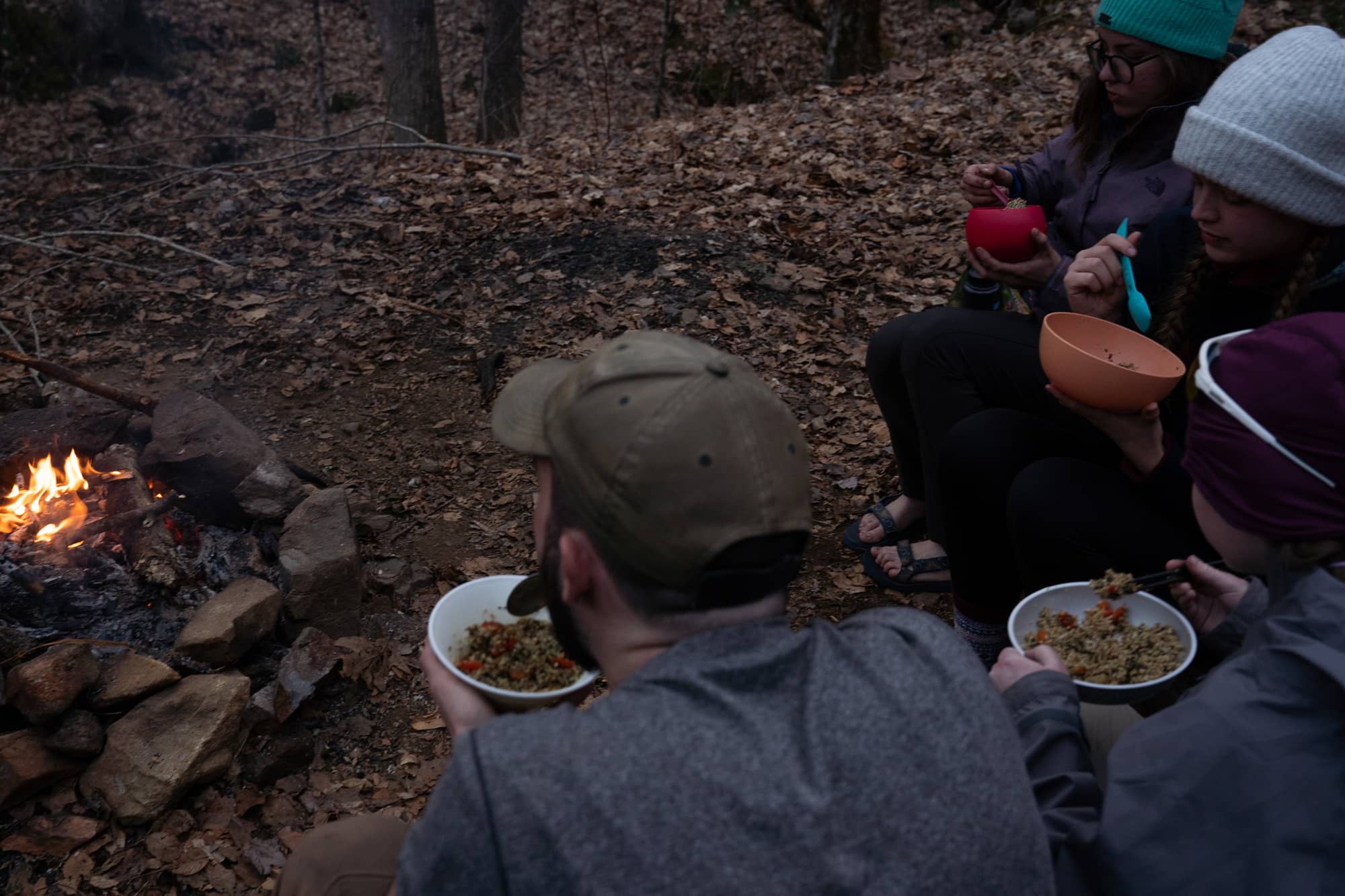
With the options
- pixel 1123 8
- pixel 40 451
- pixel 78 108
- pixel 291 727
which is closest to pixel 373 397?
pixel 40 451

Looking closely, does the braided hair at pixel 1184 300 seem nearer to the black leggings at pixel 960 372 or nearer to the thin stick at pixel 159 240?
the black leggings at pixel 960 372

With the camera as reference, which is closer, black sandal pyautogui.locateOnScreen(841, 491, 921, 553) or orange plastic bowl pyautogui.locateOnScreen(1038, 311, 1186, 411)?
orange plastic bowl pyautogui.locateOnScreen(1038, 311, 1186, 411)

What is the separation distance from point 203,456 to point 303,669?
3.36 feet

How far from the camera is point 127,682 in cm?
292

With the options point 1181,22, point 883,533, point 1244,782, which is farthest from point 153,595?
point 1181,22

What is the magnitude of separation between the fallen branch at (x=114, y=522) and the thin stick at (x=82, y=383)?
67 centimetres

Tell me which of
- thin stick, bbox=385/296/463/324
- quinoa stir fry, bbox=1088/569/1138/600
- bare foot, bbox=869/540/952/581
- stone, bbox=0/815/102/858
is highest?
quinoa stir fry, bbox=1088/569/1138/600

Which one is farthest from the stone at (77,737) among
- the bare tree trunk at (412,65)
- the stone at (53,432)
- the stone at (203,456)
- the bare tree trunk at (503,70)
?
the bare tree trunk at (503,70)

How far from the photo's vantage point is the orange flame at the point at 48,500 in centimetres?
333

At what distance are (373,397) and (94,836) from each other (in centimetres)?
257

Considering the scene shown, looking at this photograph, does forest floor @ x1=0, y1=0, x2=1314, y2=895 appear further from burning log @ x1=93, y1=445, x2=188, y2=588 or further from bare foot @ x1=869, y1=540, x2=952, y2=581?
burning log @ x1=93, y1=445, x2=188, y2=588

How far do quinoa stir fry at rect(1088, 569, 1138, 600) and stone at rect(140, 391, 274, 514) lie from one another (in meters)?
3.06

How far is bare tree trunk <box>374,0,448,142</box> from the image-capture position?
860 cm

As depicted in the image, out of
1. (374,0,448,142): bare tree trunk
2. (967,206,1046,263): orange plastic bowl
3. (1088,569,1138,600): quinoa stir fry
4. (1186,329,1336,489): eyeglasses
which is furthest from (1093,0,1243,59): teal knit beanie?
(374,0,448,142): bare tree trunk
